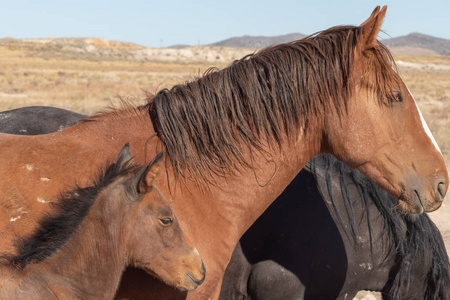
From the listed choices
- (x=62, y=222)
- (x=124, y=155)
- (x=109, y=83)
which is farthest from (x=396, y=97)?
(x=109, y=83)

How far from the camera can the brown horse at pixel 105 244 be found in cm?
265

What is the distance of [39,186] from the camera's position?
292 centimetres

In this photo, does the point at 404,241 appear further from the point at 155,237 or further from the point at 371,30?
the point at 155,237

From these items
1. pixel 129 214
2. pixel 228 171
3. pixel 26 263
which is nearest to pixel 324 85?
pixel 228 171

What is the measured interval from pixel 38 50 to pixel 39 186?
74.4 meters

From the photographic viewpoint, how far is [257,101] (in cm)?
324

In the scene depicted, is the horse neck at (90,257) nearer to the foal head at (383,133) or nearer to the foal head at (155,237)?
the foal head at (155,237)

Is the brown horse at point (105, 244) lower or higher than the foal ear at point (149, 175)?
lower

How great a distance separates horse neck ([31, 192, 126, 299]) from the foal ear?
158 millimetres

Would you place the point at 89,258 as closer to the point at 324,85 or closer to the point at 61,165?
the point at 61,165

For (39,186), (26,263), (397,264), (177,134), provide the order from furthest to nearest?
(397,264), (177,134), (39,186), (26,263)

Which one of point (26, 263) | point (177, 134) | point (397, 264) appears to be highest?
point (177, 134)

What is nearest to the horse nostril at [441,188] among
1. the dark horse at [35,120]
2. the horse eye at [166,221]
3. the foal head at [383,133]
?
the foal head at [383,133]

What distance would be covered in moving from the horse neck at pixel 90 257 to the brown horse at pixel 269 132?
485 mm
